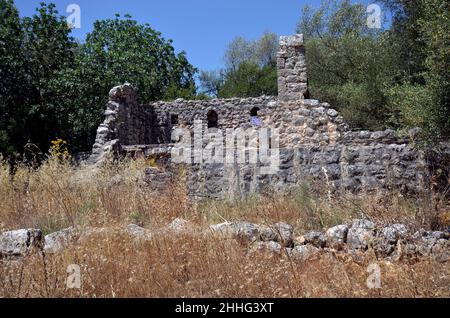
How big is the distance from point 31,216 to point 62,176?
4.18ft

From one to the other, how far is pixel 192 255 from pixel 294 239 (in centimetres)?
143

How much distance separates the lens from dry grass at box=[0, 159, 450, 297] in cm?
374

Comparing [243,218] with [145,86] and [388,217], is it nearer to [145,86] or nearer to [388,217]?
[388,217]

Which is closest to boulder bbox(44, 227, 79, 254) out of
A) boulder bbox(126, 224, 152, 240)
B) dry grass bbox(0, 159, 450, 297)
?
dry grass bbox(0, 159, 450, 297)

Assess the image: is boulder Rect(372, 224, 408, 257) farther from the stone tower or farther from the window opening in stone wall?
the window opening in stone wall

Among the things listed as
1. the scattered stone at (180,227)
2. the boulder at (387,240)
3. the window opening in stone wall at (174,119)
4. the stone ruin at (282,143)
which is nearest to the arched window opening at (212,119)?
the stone ruin at (282,143)

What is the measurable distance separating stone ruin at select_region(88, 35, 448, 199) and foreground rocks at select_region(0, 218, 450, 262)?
158cm

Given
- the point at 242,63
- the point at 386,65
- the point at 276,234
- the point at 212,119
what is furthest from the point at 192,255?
the point at 242,63

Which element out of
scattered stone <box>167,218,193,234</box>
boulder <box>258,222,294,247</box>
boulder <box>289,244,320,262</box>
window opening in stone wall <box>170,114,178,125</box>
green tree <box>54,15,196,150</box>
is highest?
green tree <box>54,15,196,150</box>

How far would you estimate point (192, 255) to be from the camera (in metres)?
4.41

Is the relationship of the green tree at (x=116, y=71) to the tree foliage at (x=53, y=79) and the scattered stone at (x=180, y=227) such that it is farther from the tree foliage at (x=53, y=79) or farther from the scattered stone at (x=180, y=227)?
the scattered stone at (x=180, y=227)

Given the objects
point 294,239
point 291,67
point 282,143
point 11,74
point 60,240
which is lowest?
point 294,239

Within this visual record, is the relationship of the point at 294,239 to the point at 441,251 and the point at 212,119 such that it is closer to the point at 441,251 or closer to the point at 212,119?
the point at 441,251
